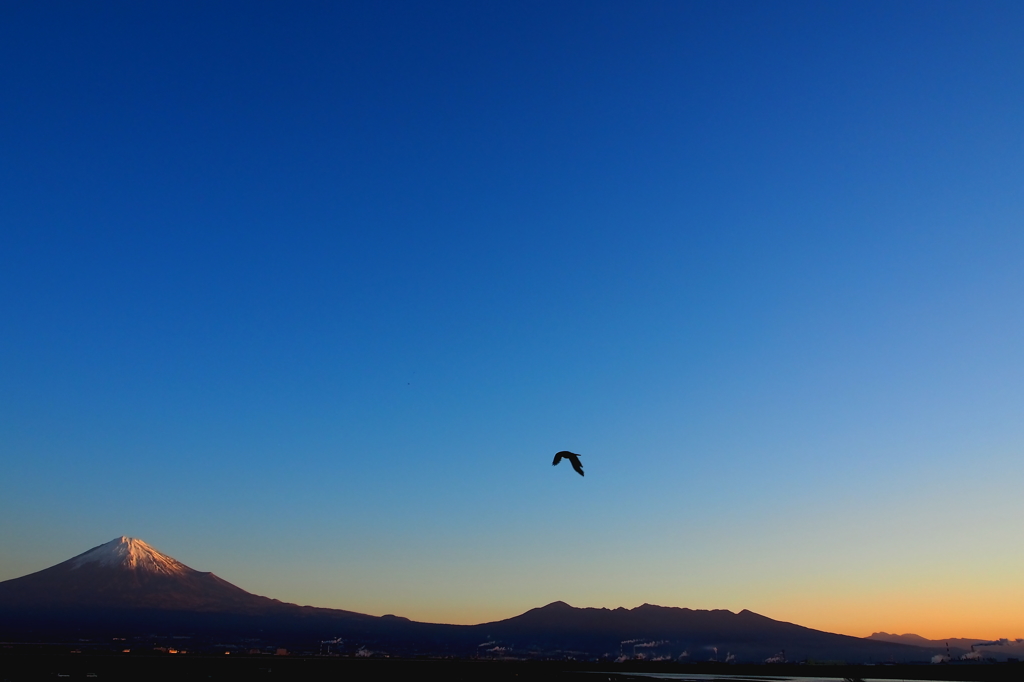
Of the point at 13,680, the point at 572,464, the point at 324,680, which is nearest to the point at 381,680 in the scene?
the point at 324,680

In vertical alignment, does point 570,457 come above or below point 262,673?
above

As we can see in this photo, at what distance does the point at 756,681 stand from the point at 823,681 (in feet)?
39.7

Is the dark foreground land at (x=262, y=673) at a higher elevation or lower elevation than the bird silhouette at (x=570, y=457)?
lower

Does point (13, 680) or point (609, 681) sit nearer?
point (13, 680)

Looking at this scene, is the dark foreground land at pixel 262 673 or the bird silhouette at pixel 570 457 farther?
the dark foreground land at pixel 262 673

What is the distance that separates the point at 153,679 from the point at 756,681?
10222 cm

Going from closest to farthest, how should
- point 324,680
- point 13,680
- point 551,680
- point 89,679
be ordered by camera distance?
point 13,680 → point 89,679 → point 324,680 → point 551,680

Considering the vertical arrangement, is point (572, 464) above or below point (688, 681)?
above

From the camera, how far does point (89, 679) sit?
81.2m

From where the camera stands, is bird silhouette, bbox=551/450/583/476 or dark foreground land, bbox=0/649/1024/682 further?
dark foreground land, bbox=0/649/1024/682

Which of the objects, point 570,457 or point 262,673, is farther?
point 262,673

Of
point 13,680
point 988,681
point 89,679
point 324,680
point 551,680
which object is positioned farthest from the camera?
point 988,681

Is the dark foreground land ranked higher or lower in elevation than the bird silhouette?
lower

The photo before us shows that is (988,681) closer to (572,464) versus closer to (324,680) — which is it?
(324,680)
